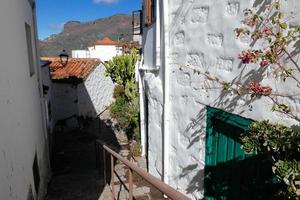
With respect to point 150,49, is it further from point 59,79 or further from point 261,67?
point 59,79

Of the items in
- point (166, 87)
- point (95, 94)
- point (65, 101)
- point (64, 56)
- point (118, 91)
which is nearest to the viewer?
point (166, 87)

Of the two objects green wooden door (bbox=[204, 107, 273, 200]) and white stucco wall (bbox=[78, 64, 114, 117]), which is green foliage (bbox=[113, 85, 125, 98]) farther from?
green wooden door (bbox=[204, 107, 273, 200])

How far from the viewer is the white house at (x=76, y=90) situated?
17.9 metres

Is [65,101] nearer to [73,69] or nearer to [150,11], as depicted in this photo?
[73,69]

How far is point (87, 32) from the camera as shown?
93750 millimetres

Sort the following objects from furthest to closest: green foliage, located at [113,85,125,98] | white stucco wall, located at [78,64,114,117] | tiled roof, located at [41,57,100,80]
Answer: green foliage, located at [113,85,125,98] < white stucco wall, located at [78,64,114,117] < tiled roof, located at [41,57,100,80]

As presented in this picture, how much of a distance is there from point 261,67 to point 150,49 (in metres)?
4.33

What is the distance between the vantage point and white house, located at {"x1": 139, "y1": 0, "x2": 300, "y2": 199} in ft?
13.5

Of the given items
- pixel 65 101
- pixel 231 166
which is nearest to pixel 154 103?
pixel 231 166

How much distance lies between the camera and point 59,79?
58.5 feet

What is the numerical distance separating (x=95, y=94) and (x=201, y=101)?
15.7m

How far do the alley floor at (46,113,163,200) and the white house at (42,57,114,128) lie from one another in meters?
1.10

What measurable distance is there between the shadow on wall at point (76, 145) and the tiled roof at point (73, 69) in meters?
0.56

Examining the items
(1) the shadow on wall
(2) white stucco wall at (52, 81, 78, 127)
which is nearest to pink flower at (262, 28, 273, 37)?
(1) the shadow on wall
